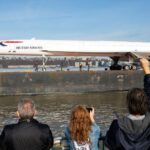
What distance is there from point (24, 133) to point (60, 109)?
55.2 ft

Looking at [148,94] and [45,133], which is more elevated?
[148,94]

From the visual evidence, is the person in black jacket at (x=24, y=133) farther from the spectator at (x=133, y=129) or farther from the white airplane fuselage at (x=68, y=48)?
the white airplane fuselage at (x=68, y=48)

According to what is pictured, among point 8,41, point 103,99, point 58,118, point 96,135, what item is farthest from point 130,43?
point 96,135

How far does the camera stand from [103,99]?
26.8m

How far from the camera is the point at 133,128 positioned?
4402 mm

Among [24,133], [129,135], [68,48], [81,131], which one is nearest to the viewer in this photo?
[129,135]

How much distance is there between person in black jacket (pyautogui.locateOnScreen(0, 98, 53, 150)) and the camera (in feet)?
15.6

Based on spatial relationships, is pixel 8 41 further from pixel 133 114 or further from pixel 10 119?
pixel 133 114

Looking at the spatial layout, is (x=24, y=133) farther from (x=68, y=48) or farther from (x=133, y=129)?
(x=68, y=48)

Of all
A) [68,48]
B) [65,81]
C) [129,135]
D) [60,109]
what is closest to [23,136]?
[129,135]

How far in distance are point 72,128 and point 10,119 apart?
1327 cm

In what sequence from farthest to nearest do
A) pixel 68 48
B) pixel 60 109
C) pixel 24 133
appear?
pixel 68 48 < pixel 60 109 < pixel 24 133

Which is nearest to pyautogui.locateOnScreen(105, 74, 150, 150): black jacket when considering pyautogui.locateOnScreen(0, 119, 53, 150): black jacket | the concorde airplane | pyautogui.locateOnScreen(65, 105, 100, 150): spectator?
pyautogui.locateOnScreen(65, 105, 100, 150): spectator

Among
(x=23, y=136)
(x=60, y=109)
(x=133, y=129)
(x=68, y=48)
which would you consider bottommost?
(x=60, y=109)
